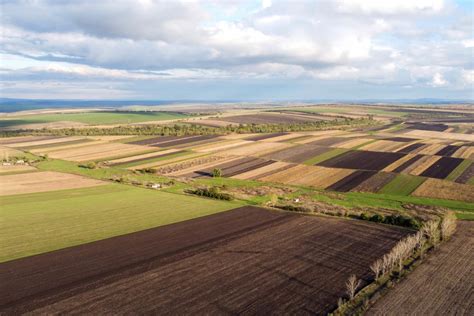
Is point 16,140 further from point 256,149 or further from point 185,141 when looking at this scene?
point 256,149

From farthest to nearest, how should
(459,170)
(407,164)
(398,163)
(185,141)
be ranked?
(185,141) < (398,163) < (407,164) < (459,170)

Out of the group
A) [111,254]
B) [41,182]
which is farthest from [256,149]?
[111,254]

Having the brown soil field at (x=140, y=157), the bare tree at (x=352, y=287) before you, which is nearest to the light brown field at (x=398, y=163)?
the bare tree at (x=352, y=287)

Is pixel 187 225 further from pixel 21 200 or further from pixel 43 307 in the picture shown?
pixel 21 200

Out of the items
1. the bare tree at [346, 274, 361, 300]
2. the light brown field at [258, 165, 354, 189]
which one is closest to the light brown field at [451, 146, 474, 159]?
the light brown field at [258, 165, 354, 189]

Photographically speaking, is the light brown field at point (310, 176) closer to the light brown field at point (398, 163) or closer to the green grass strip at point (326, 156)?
the green grass strip at point (326, 156)

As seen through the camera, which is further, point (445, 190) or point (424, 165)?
point (424, 165)

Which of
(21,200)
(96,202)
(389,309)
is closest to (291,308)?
(389,309)

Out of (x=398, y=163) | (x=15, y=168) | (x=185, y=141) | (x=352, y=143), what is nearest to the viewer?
(x=398, y=163)
